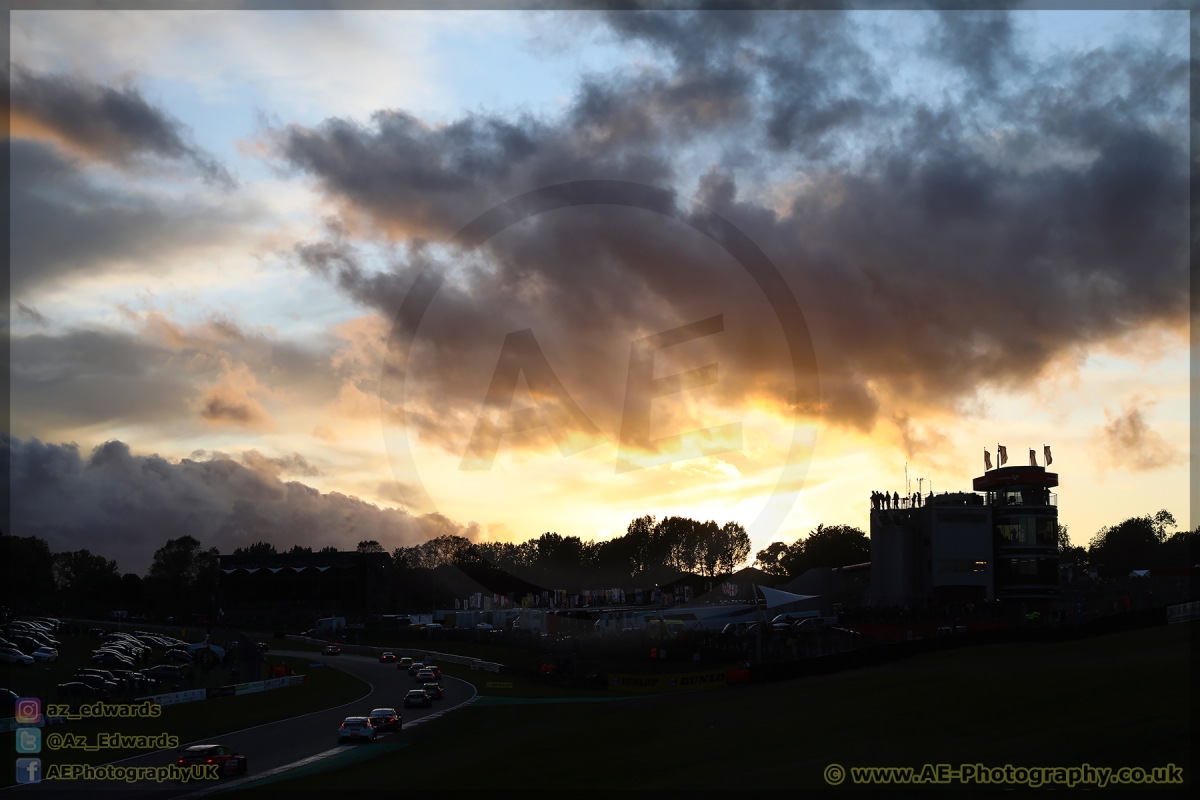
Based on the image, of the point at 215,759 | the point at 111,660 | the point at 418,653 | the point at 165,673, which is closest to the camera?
the point at 215,759

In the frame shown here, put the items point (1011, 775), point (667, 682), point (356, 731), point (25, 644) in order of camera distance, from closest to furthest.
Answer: point (1011, 775) → point (356, 731) → point (667, 682) → point (25, 644)

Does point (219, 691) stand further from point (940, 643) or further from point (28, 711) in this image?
point (940, 643)

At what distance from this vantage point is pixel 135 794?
1330 inches

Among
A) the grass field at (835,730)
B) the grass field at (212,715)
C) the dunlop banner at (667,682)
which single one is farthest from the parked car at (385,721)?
the dunlop banner at (667,682)

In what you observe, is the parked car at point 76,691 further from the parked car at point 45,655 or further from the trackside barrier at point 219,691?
the parked car at point 45,655

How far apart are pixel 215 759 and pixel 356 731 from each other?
917 centimetres

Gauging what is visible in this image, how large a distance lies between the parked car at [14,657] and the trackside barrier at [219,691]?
25.3 metres

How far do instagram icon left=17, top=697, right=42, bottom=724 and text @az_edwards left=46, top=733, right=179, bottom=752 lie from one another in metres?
1.23

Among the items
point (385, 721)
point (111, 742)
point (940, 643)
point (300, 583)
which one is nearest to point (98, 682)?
point (111, 742)

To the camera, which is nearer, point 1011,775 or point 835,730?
point 1011,775

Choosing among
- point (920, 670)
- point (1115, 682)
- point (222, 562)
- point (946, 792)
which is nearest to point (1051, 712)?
point (1115, 682)

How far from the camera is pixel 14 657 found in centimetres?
8038

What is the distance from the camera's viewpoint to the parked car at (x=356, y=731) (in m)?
44.8

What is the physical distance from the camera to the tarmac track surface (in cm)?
3497
